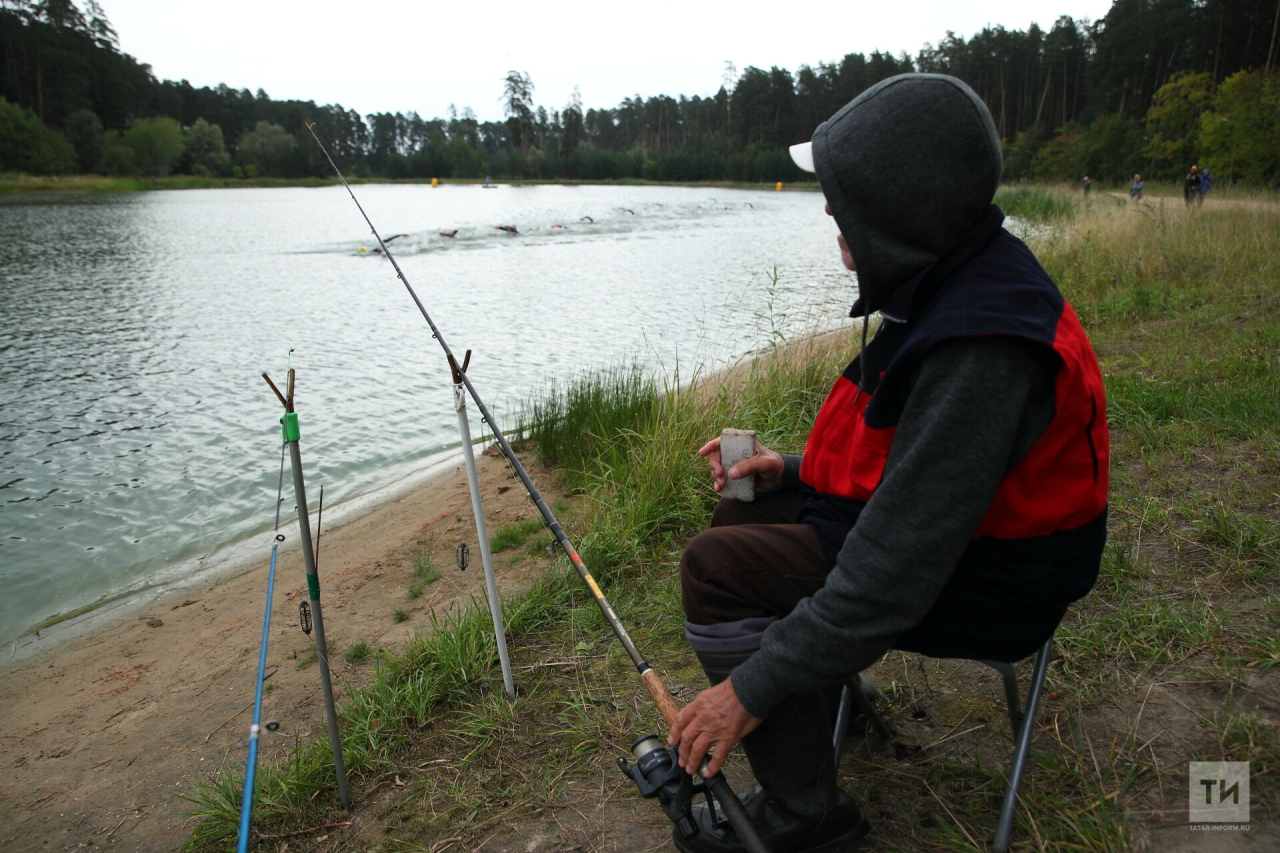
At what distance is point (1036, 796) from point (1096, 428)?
37.7 inches

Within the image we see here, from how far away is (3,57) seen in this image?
6981cm

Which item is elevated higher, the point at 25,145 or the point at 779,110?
the point at 779,110

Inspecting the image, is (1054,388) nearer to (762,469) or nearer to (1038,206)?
(762,469)

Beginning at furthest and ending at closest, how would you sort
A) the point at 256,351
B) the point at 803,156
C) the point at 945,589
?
the point at 256,351 → the point at 803,156 → the point at 945,589

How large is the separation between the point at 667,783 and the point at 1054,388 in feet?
3.57

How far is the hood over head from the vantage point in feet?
4.37

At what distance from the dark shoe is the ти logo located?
0.69 m

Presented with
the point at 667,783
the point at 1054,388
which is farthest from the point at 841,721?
the point at 1054,388

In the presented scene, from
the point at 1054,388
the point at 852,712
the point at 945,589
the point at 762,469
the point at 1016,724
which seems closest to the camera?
the point at 1054,388

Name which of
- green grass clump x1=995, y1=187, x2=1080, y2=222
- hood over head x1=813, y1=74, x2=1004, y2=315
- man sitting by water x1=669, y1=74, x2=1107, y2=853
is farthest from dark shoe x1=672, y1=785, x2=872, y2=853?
green grass clump x1=995, y1=187, x2=1080, y2=222

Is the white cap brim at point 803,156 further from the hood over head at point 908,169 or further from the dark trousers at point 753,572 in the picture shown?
the dark trousers at point 753,572

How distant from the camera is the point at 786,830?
1.67 m

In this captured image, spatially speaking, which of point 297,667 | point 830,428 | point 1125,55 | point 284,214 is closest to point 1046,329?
point 830,428

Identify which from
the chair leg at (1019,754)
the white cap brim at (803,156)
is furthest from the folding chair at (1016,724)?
the white cap brim at (803,156)
